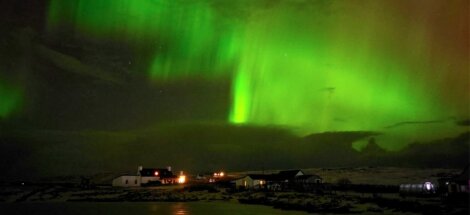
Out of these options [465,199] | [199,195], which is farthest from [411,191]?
[199,195]

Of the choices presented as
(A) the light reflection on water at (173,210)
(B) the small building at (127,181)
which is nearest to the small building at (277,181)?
(B) the small building at (127,181)

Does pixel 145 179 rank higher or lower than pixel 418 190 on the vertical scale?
higher

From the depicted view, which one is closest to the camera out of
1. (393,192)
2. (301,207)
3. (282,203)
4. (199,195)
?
(301,207)

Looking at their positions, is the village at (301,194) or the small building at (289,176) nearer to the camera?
the village at (301,194)

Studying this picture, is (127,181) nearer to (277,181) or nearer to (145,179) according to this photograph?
(145,179)

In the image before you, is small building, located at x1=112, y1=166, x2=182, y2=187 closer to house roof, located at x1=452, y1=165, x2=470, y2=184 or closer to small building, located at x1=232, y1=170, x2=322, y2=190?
small building, located at x1=232, y1=170, x2=322, y2=190

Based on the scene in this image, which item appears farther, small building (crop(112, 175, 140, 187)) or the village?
small building (crop(112, 175, 140, 187))

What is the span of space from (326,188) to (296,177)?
816 inches

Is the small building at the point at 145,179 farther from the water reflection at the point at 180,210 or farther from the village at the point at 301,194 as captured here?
the water reflection at the point at 180,210

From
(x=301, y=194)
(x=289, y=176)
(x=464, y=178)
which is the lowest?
(x=301, y=194)

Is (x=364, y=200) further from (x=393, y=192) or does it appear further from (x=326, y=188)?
(x=326, y=188)

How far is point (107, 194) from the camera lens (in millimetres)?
106875

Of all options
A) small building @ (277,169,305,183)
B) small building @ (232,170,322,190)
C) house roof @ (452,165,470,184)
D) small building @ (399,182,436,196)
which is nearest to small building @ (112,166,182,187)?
small building @ (232,170,322,190)

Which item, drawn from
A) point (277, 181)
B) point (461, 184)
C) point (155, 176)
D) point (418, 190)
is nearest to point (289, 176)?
point (277, 181)
